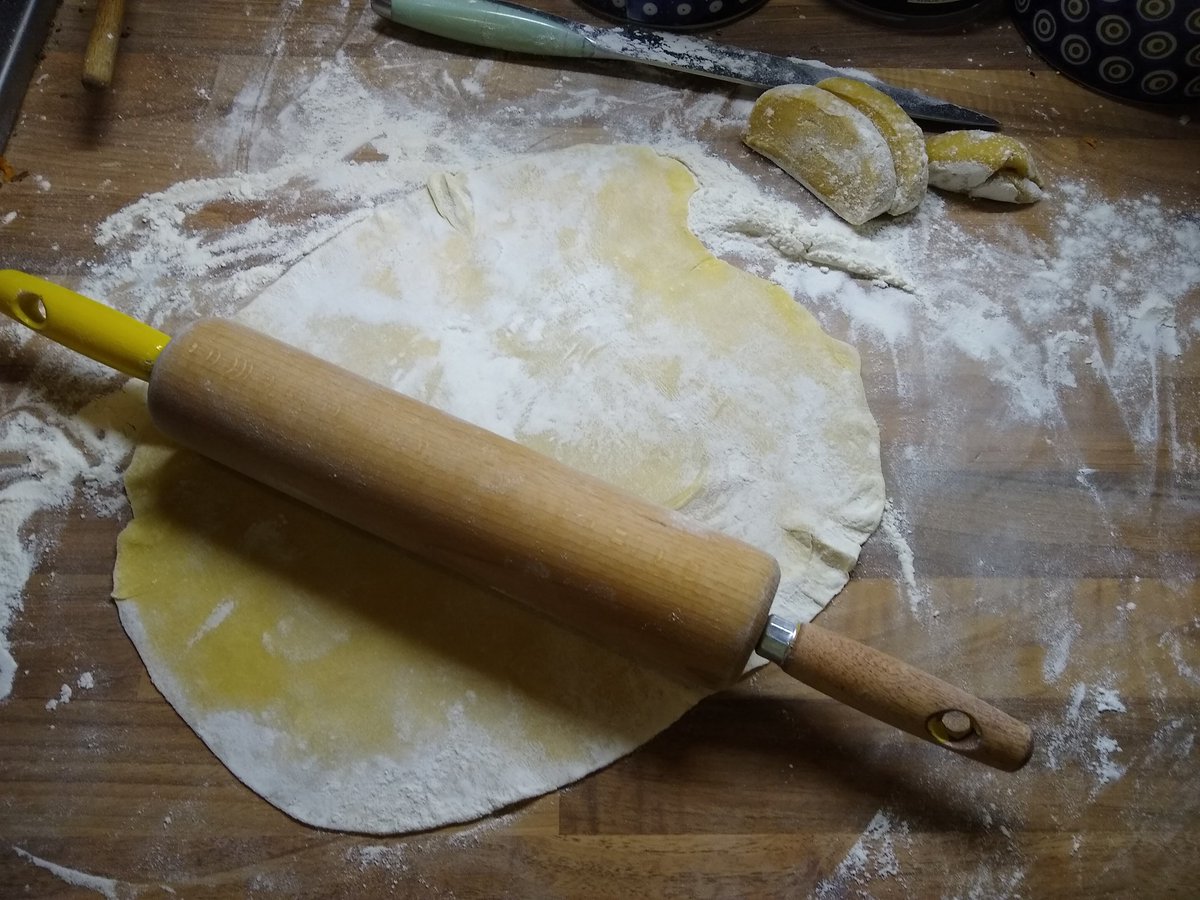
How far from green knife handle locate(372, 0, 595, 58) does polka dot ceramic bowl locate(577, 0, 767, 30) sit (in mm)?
98

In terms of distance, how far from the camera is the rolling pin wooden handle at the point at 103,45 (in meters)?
1.22

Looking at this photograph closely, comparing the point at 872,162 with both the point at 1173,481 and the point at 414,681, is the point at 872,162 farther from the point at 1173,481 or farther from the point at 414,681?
the point at 414,681

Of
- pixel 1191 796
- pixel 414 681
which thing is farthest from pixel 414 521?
pixel 1191 796

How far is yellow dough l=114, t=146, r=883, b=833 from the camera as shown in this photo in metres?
0.91

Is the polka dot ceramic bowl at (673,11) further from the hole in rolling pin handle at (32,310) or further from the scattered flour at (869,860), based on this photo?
the scattered flour at (869,860)

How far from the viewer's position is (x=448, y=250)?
1.14m

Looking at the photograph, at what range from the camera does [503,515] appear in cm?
83

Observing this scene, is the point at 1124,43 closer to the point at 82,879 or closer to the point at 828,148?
the point at 828,148

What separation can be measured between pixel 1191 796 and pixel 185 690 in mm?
1124

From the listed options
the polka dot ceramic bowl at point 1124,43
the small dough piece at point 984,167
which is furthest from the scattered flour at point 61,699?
the polka dot ceramic bowl at point 1124,43

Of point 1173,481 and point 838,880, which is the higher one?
point 1173,481

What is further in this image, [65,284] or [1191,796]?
[65,284]

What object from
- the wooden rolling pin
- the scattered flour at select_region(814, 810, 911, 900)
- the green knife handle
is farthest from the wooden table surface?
the green knife handle

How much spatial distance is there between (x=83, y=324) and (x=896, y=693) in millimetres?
962
